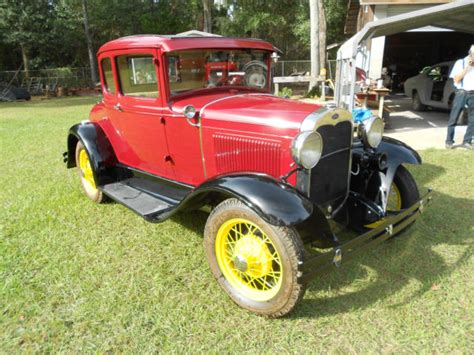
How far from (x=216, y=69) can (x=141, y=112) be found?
0.88 metres

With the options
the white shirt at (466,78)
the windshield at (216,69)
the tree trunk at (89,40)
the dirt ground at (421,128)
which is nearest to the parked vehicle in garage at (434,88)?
the dirt ground at (421,128)

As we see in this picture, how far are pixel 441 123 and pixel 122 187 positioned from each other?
8.52 m

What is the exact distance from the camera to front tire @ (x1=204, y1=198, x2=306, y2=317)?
2.30m

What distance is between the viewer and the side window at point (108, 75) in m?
3.98

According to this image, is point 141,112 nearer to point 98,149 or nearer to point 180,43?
point 180,43

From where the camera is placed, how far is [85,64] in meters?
26.8

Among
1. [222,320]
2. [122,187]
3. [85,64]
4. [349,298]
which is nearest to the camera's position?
[222,320]

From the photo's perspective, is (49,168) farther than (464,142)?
No

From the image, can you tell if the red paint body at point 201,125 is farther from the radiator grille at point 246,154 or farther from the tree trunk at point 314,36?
the tree trunk at point 314,36

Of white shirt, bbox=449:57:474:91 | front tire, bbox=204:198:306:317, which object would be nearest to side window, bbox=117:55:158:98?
front tire, bbox=204:198:306:317

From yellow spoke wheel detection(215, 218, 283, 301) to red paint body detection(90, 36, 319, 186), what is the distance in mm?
530

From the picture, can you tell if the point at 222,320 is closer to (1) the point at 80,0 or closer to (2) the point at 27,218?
(2) the point at 27,218

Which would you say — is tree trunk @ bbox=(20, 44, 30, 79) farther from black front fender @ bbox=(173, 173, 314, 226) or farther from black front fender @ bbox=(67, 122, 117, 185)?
black front fender @ bbox=(173, 173, 314, 226)

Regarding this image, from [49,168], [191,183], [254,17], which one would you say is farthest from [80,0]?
[191,183]
